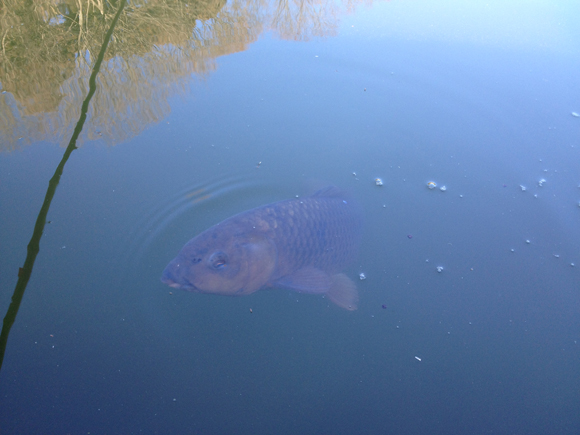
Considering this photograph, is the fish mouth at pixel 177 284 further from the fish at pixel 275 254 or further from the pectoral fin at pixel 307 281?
the pectoral fin at pixel 307 281

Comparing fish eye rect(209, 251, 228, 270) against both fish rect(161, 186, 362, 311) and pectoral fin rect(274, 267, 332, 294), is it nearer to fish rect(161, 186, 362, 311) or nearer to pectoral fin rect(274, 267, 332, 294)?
fish rect(161, 186, 362, 311)

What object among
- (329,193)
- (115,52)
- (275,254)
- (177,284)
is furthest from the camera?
(115,52)

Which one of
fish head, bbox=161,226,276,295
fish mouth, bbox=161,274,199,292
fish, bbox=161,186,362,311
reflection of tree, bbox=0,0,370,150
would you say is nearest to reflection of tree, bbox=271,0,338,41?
reflection of tree, bbox=0,0,370,150

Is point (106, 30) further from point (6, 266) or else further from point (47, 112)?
point (6, 266)

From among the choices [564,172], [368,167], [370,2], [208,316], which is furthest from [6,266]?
[370,2]

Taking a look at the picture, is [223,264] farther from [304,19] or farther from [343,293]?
[304,19]

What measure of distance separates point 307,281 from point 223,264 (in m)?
0.42

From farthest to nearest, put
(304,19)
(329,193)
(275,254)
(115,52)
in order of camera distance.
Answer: (304,19)
(115,52)
(329,193)
(275,254)

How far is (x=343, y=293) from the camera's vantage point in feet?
6.29

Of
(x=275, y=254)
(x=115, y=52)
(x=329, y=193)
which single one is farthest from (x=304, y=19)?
(x=275, y=254)

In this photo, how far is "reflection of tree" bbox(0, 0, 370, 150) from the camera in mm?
2537

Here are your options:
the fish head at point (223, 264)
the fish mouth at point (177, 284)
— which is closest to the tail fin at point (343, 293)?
the fish head at point (223, 264)

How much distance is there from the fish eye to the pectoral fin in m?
0.29

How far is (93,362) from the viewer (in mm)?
1618
